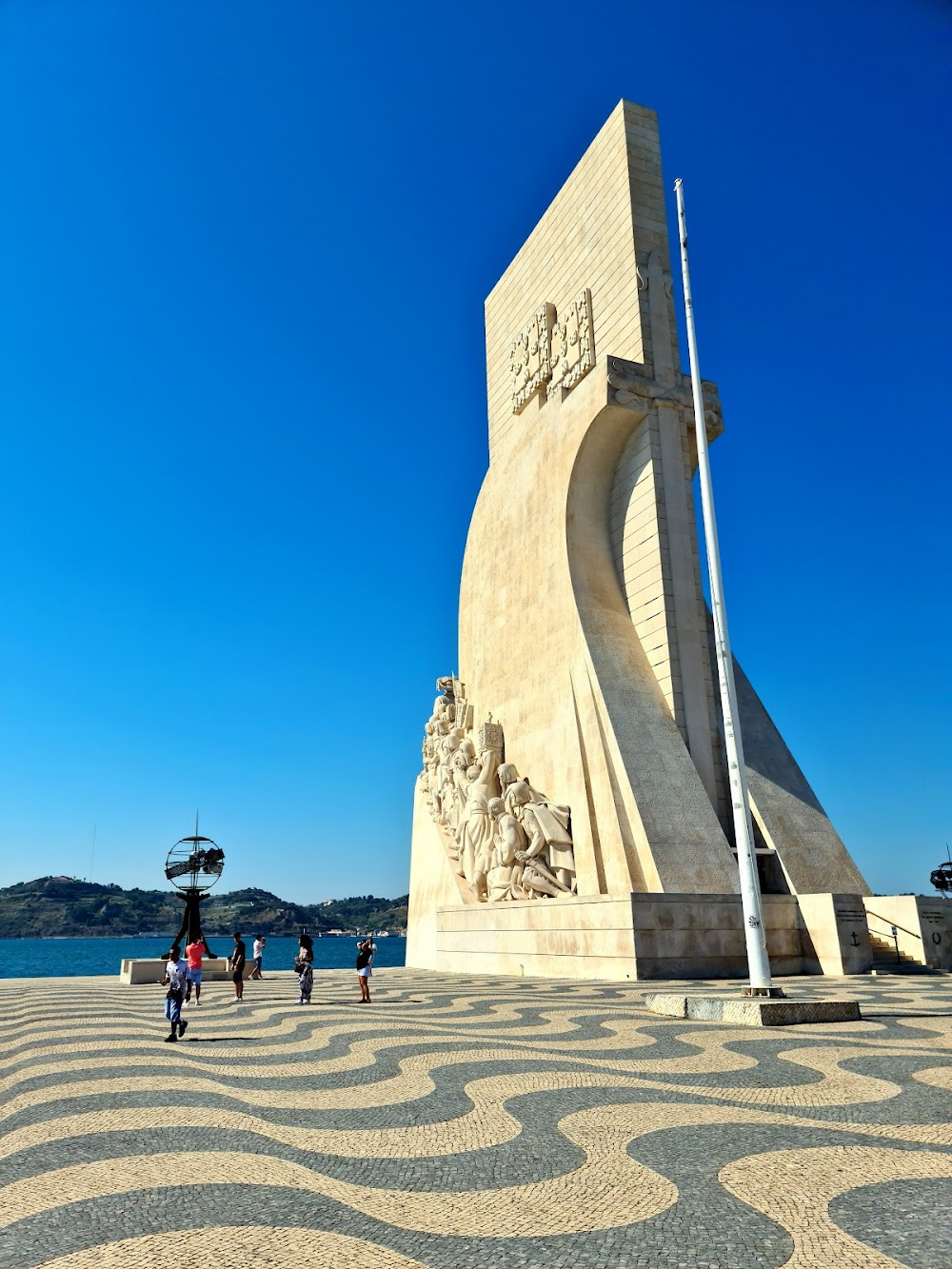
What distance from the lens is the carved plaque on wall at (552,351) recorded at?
1612 centimetres

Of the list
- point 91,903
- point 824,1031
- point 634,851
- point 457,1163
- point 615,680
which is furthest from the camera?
point 91,903

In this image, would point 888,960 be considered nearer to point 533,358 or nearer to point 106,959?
point 533,358

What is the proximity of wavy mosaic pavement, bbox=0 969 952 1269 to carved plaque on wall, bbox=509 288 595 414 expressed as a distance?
39.9 feet

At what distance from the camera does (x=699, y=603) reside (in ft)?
47.4

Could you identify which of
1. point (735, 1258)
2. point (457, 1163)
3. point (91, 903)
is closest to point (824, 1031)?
point (457, 1163)

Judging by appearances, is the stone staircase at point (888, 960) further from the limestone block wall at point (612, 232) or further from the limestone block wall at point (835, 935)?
the limestone block wall at point (612, 232)

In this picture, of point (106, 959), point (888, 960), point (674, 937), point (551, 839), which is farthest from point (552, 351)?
point (106, 959)

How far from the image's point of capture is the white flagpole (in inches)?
295

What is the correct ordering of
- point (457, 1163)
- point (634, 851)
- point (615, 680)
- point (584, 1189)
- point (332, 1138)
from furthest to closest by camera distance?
point (615, 680) < point (634, 851) < point (332, 1138) < point (457, 1163) < point (584, 1189)

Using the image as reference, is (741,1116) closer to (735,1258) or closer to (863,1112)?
(863,1112)

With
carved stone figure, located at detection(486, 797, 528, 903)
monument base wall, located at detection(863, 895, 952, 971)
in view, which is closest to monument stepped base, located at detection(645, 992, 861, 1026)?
monument base wall, located at detection(863, 895, 952, 971)

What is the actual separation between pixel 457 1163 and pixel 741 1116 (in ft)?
4.16

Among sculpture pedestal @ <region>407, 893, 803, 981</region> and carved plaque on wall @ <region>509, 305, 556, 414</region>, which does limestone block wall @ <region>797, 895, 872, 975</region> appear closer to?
sculpture pedestal @ <region>407, 893, 803, 981</region>

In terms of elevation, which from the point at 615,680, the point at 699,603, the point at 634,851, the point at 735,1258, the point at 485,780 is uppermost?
the point at 699,603
